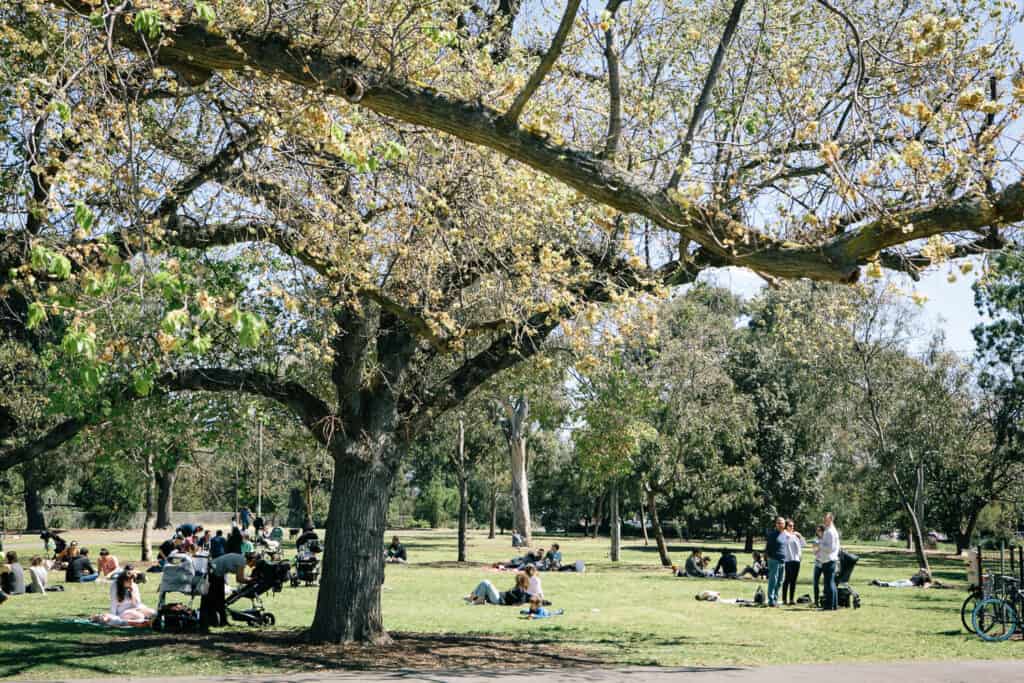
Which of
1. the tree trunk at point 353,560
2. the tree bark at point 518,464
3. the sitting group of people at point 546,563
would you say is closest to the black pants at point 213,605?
the tree trunk at point 353,560

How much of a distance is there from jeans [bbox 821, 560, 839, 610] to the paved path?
8.10 m

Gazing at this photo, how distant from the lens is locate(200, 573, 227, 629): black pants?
15.4m

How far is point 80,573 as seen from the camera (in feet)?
84.4

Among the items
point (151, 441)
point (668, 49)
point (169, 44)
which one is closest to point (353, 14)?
point (169, 44)

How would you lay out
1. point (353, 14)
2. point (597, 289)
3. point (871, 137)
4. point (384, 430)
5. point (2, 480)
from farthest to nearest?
point (2, 480)
point (384, 430)
point (597, 289)
point (353, 14)
point (871, 137)

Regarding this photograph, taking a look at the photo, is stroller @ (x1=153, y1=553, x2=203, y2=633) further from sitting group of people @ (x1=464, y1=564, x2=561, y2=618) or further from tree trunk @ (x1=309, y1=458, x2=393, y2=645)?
sitting group of people @ (x1=464, y1=564, x2=561, y2=618)

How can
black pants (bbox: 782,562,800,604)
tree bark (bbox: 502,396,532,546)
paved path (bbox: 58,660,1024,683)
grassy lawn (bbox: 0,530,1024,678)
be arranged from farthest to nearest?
tree bark (bbox: 502,396,532,546)
black pants (bbox: 782,562,800,604)
grassy lawn (bbox: 0,530,1024,678)
paved path (bbox: 58,660,1024,683)

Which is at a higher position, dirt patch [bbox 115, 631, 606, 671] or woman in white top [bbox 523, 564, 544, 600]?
woman in white top [bbox 523, 564, 544, 600]

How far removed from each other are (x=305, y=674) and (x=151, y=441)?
20.4 feet

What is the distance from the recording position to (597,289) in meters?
11.8

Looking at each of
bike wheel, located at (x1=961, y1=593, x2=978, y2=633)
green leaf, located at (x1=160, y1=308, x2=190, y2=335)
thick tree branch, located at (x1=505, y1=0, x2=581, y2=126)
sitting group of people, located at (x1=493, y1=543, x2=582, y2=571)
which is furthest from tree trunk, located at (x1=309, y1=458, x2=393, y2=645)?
sitting group of people, located at (x1=493, y1=543, x2=582, y2=571)

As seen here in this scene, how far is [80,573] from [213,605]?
40.2 feet

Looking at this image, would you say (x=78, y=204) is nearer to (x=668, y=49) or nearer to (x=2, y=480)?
(x=668, y=49)

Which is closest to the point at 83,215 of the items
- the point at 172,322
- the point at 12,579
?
the point at 172,322
